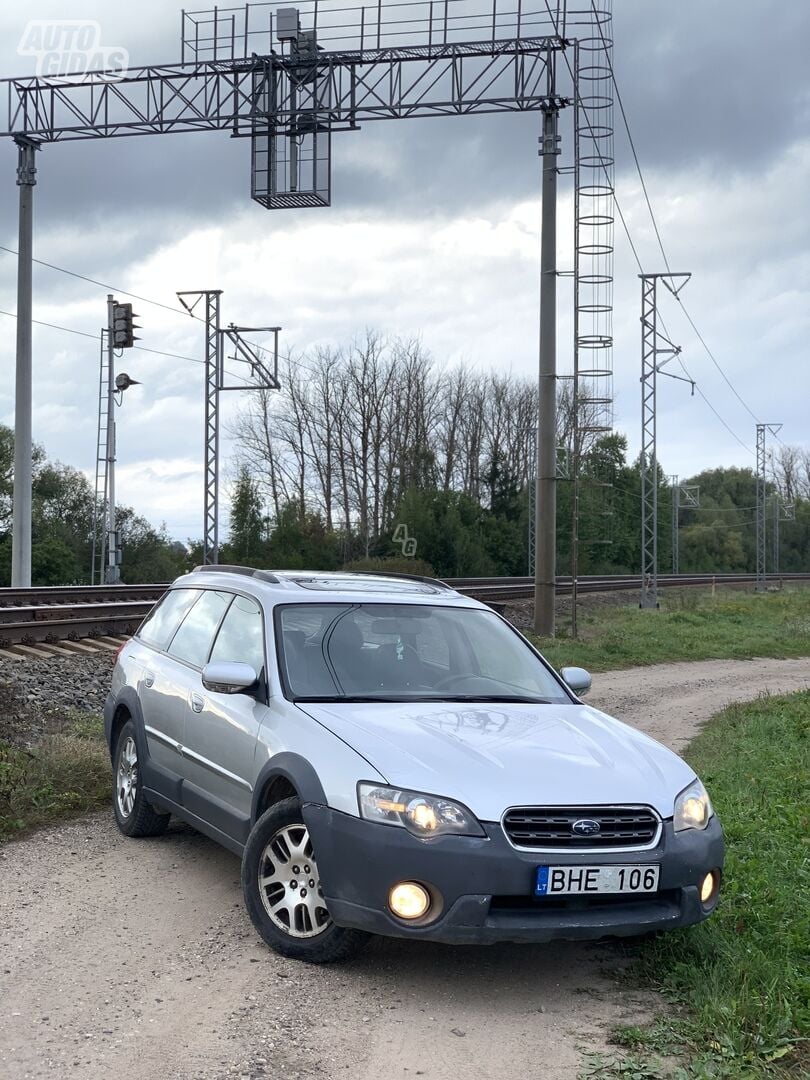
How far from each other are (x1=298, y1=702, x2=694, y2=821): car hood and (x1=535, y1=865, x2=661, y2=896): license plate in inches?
9.7

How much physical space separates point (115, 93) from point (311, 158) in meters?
4.11

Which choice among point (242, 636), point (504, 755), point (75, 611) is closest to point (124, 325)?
point (75, 611)

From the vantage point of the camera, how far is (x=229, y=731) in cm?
591

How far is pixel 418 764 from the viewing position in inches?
190

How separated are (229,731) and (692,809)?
2210 millimetres

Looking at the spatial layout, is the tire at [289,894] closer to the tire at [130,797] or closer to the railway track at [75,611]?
the tire at [130,797]

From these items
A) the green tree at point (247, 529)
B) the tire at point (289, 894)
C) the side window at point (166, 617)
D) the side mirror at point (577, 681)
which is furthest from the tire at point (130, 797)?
the green tree at point (247, 529)

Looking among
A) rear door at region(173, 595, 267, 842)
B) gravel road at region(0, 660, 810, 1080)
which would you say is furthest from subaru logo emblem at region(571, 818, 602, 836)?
rear door at region(173, 595, 267, 842)

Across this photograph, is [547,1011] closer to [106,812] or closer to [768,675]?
[106,812]

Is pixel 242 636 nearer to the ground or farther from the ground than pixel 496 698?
farther from the ground

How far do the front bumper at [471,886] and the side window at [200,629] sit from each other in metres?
2.19

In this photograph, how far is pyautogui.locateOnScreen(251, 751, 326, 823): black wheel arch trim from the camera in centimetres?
494

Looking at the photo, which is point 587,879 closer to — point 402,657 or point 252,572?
point 402,657

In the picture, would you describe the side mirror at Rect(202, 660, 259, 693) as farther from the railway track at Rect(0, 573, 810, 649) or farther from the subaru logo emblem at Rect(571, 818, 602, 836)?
the railway track at Rect(0, 573, 810, 649)
